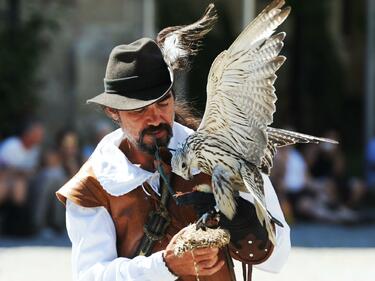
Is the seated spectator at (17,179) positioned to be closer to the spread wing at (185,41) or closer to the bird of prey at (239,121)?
the spread wing at (185,41)

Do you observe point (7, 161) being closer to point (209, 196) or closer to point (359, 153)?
point (359, 153)

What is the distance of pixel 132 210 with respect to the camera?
3.52m

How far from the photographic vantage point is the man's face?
3344mm

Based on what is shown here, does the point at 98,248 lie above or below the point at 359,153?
above

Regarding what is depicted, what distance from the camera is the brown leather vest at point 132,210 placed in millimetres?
3492

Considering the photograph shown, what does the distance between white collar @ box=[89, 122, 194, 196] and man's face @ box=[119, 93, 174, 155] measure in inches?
3.2

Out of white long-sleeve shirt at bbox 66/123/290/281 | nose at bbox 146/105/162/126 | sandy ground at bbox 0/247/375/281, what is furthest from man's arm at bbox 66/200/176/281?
sandy ground at bbox 0/247/375/281

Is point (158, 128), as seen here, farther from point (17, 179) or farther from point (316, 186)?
point (316, 186)

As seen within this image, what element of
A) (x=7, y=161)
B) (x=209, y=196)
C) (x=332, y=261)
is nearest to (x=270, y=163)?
(x=209, y=196)

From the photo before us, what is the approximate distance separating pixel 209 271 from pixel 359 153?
39.5 ft

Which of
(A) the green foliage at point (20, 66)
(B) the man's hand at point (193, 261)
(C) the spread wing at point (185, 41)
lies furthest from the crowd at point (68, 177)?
(B) the man's hand at point (193, 261)

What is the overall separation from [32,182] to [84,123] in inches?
77.9

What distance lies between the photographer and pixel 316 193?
12898 millimetres

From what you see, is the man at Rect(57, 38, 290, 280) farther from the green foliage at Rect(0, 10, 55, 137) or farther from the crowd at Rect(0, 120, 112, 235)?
the green foliage at Rect(0, 10, 55, 137)
